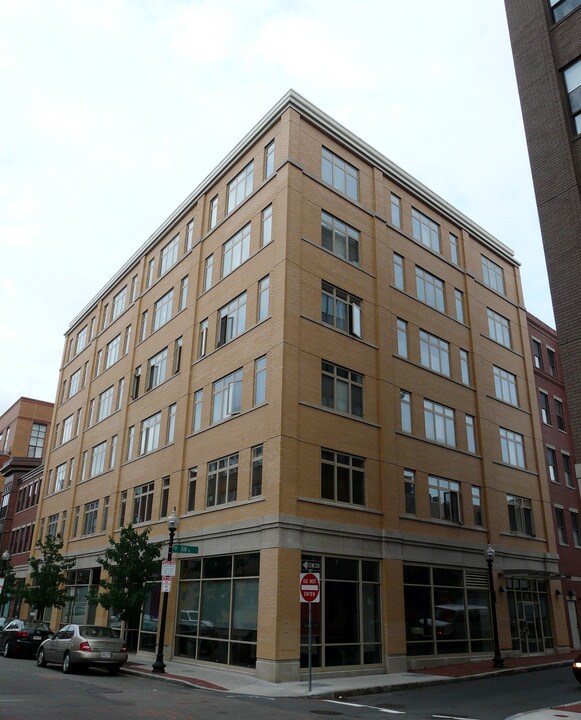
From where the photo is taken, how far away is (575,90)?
16.7 metres

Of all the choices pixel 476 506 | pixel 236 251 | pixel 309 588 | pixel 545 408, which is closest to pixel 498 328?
pixel 545 408

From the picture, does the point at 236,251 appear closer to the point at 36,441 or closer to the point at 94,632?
the point at 94,632

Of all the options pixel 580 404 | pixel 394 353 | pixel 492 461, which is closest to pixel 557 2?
pixel 580 404

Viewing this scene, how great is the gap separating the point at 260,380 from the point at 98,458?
1850 cm

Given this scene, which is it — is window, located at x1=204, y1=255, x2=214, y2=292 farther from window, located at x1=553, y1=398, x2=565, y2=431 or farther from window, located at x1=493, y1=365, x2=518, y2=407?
window, located at x1=553, y1=398, x2=565, y2=431

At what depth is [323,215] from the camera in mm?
26500

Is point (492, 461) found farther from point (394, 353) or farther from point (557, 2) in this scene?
point (557, 2)

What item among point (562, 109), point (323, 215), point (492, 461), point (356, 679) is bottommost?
point (356, 679)

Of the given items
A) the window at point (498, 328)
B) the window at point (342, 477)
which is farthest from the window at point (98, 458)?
the window at point (498, 328)

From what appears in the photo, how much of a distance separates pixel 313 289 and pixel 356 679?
13.3 meters

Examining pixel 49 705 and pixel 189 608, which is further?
pixel 189 608

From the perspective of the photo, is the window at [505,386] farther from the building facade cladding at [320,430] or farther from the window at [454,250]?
the window at [454,250]

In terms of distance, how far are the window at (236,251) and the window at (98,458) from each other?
1497 cm

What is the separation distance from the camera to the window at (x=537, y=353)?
129 ft
